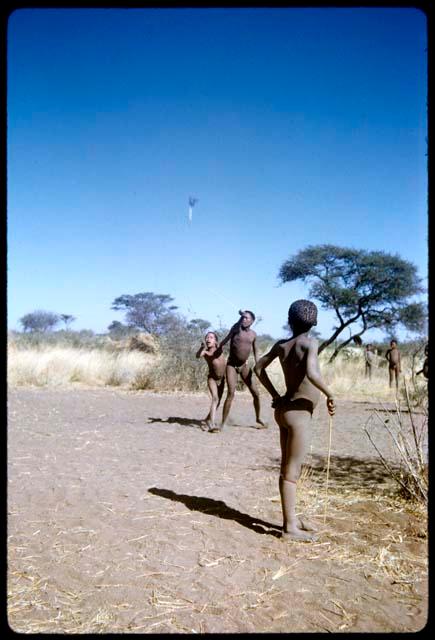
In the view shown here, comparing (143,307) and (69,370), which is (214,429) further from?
A: (143,307)

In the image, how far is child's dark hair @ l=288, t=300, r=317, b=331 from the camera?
3951 mm

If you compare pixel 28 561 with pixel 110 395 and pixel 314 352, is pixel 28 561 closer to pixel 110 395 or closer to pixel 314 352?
pixel 314 352

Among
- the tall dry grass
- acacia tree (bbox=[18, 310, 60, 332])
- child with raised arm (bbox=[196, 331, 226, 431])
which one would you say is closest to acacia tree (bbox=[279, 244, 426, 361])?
the tall dry grass

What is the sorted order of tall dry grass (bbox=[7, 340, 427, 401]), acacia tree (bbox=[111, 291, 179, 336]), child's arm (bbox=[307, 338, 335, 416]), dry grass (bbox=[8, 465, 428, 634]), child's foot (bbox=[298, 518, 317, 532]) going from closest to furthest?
dry grass (bbox=[8, 465, 428, 634]) < child's arm (bbox=[307, 338, 335, 416]) < child's foot (bbox=[298, 518, 317, 532]) < tall dry grass (bbox=[7, 340, 427, 401]) < acacia tree (bbox=[111, 291, 179, 336])

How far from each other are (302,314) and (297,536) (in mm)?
1559

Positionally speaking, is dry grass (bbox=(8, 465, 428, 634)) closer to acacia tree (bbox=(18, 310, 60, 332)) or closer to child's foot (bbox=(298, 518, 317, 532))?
child's foot (bbox=(298, 518, 317, 532))

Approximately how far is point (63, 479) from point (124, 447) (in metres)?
1.71

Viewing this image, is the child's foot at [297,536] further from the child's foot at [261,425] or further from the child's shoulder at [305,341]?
the child's foot at [261,425]

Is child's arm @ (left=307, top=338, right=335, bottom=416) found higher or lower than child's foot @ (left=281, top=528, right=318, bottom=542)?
higher

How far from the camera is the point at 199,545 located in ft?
12.6

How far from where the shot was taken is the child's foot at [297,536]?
12.8 ft
